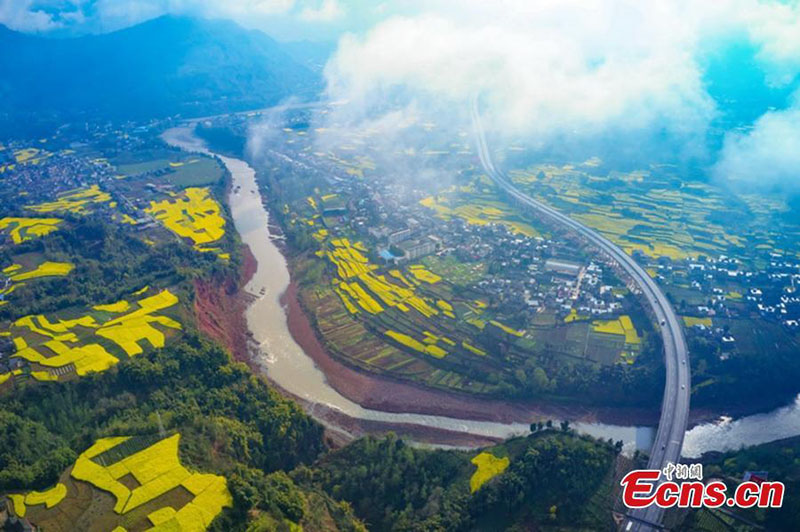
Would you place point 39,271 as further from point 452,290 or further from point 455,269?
point 455,269

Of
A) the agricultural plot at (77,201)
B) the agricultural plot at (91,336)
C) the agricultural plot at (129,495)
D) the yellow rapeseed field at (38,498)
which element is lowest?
the yellow rapeseed field at (38,498)

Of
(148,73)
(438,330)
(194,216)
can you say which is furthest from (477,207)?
(148,73)

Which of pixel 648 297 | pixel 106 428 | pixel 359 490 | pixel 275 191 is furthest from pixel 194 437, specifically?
pixel 275 191

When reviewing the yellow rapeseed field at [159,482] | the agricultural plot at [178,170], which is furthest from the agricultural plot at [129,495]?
the agricultural plot at [178,170]

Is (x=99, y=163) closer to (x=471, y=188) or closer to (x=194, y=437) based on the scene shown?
(x=471, y=188)

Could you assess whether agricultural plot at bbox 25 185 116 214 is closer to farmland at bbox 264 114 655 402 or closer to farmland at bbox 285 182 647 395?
farmland at bbox 264 114 655 402

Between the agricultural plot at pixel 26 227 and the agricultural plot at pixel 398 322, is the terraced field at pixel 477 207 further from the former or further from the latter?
the agricultural plot at pixel 26 227
